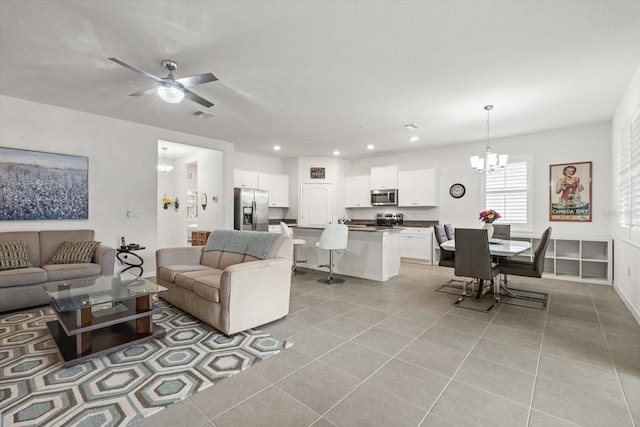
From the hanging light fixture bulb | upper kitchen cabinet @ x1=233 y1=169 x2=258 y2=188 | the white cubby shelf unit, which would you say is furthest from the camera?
upper kitchen cabinet @ x1=233 y1=169 x2=258 y2=188

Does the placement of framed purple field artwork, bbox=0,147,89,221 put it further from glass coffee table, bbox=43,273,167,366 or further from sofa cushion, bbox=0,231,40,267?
glass coffee table, bbox=43,273,167,366

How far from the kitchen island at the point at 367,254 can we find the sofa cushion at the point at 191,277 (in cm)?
247

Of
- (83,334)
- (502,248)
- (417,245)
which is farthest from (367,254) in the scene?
(83,334)

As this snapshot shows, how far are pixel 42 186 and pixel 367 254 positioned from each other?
4.94m

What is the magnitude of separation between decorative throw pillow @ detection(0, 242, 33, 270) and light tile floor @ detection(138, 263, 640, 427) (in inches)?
125

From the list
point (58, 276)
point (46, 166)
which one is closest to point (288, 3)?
point (58, 276)

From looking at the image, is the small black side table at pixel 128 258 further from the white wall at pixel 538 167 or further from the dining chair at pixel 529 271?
the white wall at pixel 538 167

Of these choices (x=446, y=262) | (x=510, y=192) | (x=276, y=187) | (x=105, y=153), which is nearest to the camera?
(x=446, y=262)

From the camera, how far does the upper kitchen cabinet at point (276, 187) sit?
7.72 meters

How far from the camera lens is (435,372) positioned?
2199mm

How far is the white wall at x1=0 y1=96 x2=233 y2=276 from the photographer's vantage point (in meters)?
4.09

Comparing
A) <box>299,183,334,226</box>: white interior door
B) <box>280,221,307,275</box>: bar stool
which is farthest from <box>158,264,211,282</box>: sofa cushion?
<box>299,183,334,226</box>: white interior door

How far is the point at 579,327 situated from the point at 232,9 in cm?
436

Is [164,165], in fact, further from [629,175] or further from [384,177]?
[629,175]
